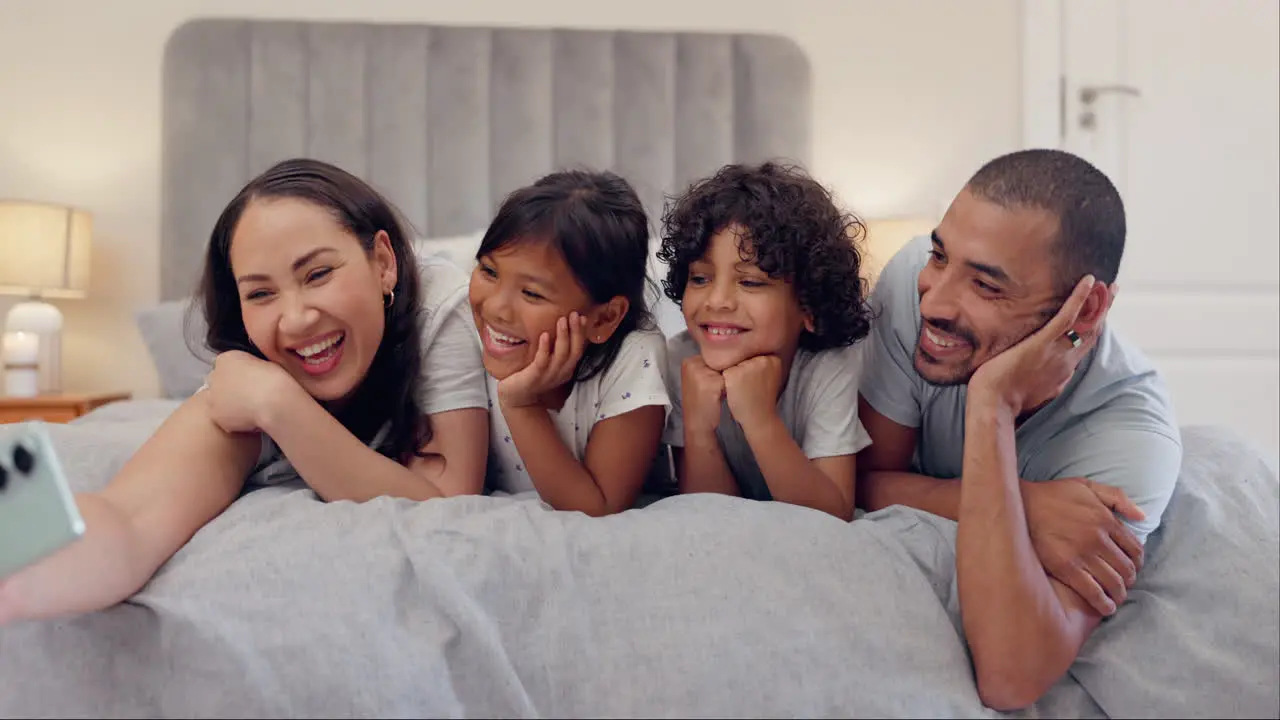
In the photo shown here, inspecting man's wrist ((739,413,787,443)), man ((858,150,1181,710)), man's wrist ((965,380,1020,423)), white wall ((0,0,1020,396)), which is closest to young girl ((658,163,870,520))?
man's wrist ((739,413,787,443))

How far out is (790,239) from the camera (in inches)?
45.4

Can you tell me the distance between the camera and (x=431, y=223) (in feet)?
9.31

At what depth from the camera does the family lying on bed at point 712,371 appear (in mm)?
952

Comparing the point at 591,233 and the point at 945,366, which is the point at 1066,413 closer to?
the point at 945,366

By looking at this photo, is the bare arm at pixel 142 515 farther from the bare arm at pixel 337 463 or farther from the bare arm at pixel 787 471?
the bare arm at pixel 787 471

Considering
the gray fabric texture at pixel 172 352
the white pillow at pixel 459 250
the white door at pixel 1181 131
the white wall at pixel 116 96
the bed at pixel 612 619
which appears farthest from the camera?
the white door at pixel 1181 131

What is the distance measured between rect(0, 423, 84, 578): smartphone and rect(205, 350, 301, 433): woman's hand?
14.2 inches

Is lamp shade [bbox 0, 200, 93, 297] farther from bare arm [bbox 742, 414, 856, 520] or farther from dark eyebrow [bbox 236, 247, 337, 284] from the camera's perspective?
bare arm [bbox 742, 414, 856, 520]

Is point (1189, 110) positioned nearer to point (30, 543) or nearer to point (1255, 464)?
point (1255, 464)

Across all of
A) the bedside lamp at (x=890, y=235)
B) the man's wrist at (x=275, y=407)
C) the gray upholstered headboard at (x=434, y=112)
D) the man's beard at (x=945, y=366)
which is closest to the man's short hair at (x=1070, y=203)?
the man's beard at (x=945, y=366)

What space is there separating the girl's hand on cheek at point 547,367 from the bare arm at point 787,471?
235mm

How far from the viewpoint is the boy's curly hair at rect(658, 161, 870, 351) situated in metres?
1.15

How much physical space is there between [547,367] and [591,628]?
397 millimetres

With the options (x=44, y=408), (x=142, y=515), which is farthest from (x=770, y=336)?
(x=44, y=408)
